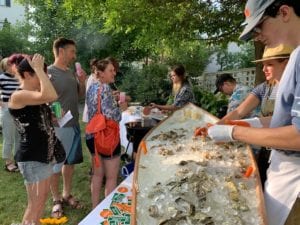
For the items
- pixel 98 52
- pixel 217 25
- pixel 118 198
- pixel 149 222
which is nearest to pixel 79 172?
pixel 118 198

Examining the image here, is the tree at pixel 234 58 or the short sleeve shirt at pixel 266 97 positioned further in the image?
the tree at pixel 234 58

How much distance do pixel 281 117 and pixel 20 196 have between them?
11.6 feet

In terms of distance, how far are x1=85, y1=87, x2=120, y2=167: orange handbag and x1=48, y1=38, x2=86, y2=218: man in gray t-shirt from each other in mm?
446

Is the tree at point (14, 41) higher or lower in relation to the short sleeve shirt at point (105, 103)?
higher

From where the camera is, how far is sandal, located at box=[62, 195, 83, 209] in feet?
12.4

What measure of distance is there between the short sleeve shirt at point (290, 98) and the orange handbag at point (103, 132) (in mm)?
2088

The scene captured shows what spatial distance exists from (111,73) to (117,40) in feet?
34.9

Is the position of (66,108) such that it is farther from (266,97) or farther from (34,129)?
(266,97)

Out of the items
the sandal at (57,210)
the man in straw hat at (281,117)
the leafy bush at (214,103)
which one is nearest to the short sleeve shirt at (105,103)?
the sandal at (57,210)

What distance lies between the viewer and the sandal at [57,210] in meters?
3.54

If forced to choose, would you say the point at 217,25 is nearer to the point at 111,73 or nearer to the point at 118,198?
the point at 111,73

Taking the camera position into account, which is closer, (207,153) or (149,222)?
(149,222)

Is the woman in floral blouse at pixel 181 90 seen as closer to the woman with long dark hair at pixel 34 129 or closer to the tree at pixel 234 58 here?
the woman with long dark hair at pixel 34 129

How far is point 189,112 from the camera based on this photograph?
8.86 ft
